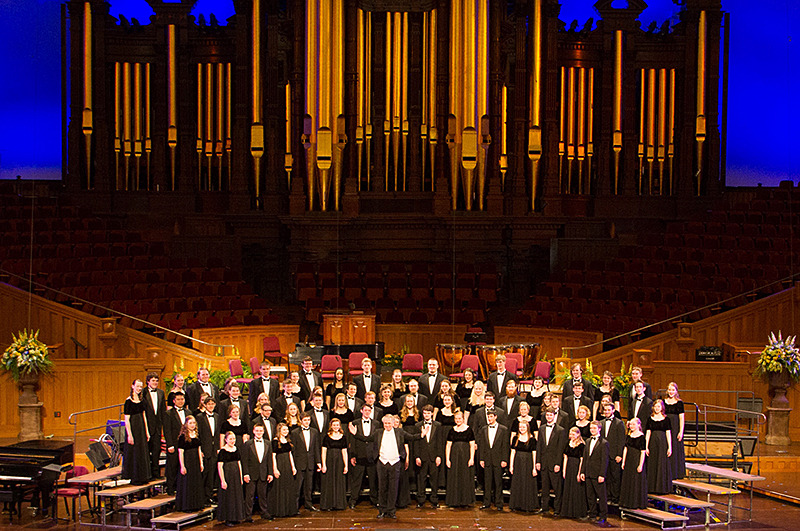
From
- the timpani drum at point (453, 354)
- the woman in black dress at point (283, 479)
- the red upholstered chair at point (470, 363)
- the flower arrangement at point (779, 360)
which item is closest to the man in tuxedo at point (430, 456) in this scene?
the woman in black dress at point (283, 479)

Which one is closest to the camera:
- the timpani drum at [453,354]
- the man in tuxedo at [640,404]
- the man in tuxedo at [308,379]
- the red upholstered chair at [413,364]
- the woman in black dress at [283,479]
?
the woman in black dress at [283,479]

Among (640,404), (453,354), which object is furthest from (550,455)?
(453,354)

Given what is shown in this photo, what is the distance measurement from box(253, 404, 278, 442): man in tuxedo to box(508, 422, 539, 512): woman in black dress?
2.45 metres

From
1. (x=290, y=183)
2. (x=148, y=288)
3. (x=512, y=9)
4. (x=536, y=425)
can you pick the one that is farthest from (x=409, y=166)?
(x=536, y=425)

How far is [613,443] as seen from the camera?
10.1m

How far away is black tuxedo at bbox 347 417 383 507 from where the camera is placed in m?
10.3

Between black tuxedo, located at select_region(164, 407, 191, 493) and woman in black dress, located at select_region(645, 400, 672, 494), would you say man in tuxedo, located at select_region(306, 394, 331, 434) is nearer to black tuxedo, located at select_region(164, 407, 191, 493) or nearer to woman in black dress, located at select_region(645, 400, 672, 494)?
black tuxedo, located at select_region(164, 407, 191, 493)

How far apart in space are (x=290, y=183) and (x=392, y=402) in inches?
322

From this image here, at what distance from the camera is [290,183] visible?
1814 centimetres

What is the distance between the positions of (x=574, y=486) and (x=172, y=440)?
412cm

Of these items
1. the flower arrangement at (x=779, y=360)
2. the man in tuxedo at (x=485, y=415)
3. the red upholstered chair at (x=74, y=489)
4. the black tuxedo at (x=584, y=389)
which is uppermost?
the flower arrangement at (x=779, y=360)

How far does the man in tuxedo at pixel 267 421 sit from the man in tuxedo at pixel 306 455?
219 mm

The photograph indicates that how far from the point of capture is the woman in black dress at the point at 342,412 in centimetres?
1025

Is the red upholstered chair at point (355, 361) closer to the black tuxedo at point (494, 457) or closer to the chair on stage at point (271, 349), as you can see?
the chair on stage at point (271, 349)
